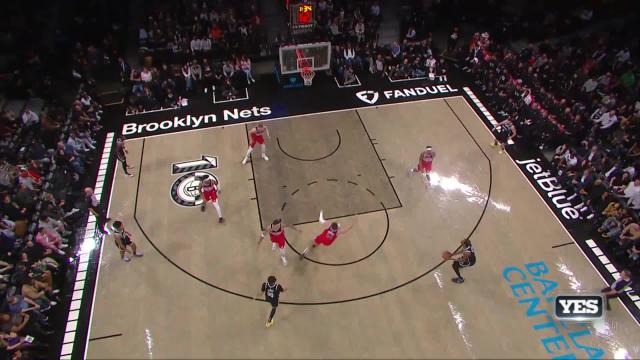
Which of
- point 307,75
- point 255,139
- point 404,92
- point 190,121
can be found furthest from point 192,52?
point 404,92

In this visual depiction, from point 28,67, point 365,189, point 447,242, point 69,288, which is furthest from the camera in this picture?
point 28,67

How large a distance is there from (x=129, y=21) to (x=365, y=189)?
14.9m

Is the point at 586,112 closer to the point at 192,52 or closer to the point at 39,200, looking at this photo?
the point at 192,52

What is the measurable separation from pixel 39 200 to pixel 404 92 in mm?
13554

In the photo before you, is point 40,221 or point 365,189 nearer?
point 40,221

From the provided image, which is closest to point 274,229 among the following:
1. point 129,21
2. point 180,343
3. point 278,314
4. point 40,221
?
point 278,314

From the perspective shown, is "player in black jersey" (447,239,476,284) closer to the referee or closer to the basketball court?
the basketball court

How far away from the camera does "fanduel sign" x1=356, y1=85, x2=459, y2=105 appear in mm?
17328

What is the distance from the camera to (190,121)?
626 inches

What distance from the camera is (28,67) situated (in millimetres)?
16359

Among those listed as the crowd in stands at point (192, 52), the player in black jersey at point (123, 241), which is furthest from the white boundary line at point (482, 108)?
the player in black jersey at point (123, 241)

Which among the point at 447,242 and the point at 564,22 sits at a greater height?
the point at 564,22

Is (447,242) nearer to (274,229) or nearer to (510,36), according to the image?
(274,229)

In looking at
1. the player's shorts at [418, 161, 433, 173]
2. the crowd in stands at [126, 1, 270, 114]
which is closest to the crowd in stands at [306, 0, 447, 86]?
the crowd in stands at [126, 1, 270, 114]
